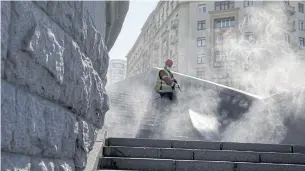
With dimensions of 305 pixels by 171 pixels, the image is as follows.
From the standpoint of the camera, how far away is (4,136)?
5.94 feet

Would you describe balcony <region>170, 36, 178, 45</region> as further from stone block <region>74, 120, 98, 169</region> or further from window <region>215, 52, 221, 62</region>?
stone block <region>74, 120, 98, 169</region>

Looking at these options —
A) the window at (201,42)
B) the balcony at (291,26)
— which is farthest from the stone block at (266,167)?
the balcony at (291,26)

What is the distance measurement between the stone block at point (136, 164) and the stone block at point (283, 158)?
4.71ft

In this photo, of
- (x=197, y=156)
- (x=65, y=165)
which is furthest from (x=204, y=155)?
(x=65, y=165)

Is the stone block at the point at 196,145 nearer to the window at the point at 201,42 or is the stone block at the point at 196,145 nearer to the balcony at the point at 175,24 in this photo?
the window at the point at 201,42

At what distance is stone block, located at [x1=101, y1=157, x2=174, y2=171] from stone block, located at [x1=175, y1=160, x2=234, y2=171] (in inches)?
4.7

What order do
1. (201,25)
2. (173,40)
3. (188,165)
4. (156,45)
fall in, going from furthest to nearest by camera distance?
(156,45) → (173,40) → (201,25) → (188,165)

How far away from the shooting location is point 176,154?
562cm

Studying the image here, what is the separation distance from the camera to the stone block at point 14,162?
6.05ft

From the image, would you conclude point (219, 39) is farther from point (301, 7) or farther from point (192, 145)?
point (192, 145)

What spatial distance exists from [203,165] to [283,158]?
1.28 metres

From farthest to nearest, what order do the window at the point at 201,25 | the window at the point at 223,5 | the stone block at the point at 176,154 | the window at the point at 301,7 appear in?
the window at the point at 201,25, the window at the point at 301,7, the window at the point at 223,5, the stone block at the point at 176,154

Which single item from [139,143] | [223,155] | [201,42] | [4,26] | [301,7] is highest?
[301,7]

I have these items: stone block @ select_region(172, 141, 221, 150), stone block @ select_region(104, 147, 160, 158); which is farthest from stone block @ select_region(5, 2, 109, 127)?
stone block @ select_region(172, 141, 221, 150)
